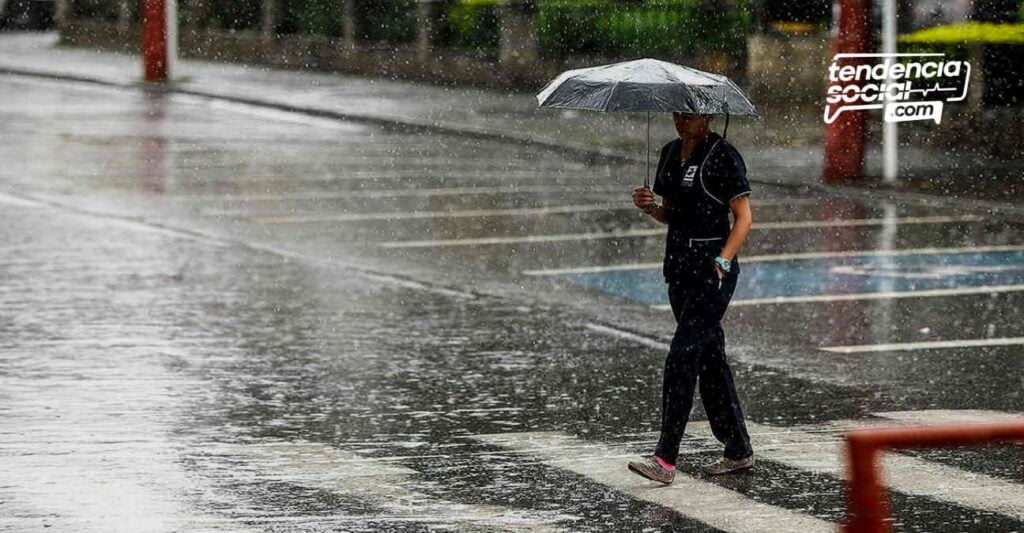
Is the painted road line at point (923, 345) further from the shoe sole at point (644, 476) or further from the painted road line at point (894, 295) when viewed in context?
the shoe sole at point (644, 476)

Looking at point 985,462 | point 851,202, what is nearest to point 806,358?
point 985,462

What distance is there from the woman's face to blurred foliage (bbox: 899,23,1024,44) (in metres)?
17.2

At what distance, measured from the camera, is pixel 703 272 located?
27.9 feet

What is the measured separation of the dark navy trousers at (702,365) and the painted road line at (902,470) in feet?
1.20

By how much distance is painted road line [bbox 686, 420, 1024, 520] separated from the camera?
26.1 ft

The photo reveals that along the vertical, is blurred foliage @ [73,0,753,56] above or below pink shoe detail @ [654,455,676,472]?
above

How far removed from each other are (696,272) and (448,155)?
15484mm

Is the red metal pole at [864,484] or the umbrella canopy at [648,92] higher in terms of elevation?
the umbrella canopy at [648,92]

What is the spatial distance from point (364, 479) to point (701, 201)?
1928 millimetres

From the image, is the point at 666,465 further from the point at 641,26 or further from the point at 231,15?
the point at 231,15

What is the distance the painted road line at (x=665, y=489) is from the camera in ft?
25.1

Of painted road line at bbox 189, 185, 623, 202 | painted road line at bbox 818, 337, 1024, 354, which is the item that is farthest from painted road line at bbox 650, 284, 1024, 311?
painted road line at bbox 189, 185, 623, 202

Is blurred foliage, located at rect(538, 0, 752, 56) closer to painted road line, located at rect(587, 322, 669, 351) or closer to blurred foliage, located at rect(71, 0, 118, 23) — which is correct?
blurred foliage, located at rect(71, 0, 118, 23)

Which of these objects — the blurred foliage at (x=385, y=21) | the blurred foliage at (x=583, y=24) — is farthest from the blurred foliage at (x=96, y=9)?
the blurred foliage at (x=385, y=21)
